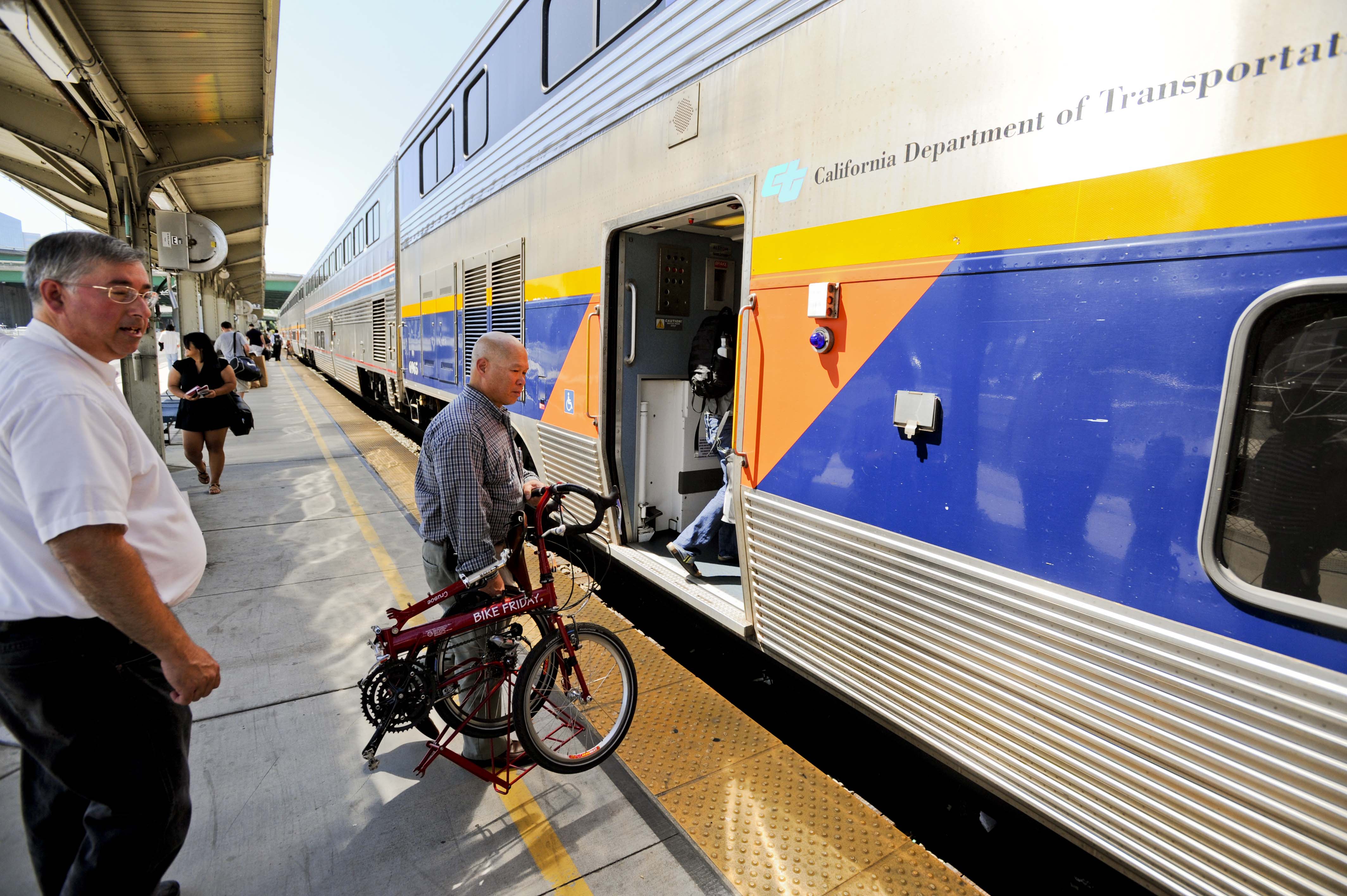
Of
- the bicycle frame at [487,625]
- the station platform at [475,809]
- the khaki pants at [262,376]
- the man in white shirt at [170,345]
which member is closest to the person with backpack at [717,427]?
the station platform at [475,809]

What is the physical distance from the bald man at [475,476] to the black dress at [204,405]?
477cm

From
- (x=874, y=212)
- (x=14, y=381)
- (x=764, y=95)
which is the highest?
(x=764, y=95)

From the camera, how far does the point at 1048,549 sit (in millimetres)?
1825

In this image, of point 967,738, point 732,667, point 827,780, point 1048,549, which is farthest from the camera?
point 732,667

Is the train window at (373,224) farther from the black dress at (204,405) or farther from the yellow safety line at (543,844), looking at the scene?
the yellow safety line at (543,844)

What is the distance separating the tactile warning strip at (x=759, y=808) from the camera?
214 cm

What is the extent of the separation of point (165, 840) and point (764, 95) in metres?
3.07

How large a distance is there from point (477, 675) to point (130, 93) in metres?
6.01

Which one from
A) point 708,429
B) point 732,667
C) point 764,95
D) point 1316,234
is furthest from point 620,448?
point 1316,234

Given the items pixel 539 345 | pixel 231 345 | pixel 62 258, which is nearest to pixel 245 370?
pixel 231 345

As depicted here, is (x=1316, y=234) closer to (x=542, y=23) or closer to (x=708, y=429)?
(x=708, y=429)

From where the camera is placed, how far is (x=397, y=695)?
2395mm

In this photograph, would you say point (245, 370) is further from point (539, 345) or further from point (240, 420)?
point (539, 345)

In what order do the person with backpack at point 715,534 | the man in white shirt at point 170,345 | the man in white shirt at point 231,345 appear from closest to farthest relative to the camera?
1. the person with backpack at point 715,534
2. the man in white shirt at point 231,345
3. the man in white shirt at point 170,345
